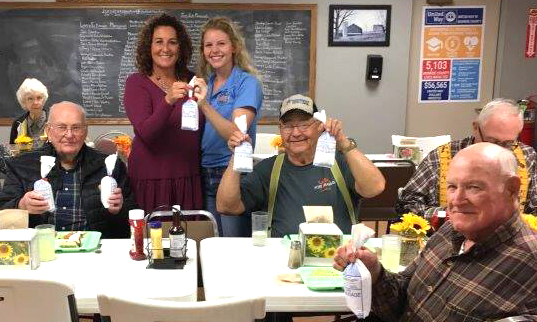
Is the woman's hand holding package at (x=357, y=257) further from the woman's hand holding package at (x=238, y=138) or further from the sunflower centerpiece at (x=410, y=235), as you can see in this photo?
the woman's hand holding package at (x=238, y=138)

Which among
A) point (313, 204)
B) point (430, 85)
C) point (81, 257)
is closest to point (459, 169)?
point (313, 204)

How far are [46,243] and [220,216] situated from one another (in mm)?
962

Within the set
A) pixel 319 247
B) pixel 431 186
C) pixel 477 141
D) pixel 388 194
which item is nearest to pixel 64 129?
pixel 319 247

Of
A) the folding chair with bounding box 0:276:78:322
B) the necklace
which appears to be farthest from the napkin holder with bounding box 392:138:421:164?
the folding chair with bounding box 0:276:78:322

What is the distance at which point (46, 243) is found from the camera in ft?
6.50

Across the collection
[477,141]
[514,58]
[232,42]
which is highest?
[514,58]

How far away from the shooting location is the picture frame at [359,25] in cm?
546

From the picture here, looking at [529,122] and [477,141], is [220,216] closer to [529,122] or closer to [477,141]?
[477,141]

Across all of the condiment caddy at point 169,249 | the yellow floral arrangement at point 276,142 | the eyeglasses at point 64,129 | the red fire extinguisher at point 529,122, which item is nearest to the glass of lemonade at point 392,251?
the condiment caddy at point 169,249

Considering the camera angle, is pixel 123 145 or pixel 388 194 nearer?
pixel 388 194

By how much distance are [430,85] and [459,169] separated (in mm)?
4522

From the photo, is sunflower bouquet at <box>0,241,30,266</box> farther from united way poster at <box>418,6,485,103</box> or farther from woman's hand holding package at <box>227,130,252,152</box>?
united way poster at <box>418,6,485,103</box>

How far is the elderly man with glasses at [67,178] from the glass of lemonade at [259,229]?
2.06 feet

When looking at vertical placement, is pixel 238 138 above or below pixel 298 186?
above
